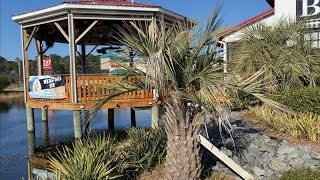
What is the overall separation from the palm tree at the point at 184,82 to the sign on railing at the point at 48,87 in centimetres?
684

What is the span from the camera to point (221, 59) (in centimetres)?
499

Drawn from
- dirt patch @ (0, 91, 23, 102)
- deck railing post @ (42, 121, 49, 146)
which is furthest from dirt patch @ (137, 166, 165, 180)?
dirt patch @ (0, 91, 23, 102)

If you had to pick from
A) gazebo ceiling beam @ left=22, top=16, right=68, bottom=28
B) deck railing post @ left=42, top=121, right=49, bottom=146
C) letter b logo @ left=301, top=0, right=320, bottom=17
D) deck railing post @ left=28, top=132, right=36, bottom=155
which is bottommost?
deck railing post @ left=28, top=132, right=36, bottom=155

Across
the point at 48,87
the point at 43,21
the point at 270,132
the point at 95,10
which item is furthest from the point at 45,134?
the point at 270,132

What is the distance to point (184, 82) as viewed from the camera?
4844 mm

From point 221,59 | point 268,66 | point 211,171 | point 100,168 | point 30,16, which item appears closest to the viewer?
point 221,59

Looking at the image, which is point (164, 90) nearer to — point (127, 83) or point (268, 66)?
point (127, 83)

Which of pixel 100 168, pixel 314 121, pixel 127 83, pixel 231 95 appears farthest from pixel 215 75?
pixel 314 121

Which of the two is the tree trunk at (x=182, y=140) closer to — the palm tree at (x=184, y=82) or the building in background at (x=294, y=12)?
the palm tree at (x=184, y=82)

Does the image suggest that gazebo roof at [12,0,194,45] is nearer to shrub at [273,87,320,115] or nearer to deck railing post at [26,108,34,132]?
deck railing post at [26,108,34,132]

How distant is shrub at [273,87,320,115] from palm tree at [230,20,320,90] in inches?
28.4

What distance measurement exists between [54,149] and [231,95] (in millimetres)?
7602

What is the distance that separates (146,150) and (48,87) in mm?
6730

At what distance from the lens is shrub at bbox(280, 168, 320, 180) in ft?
15.6
